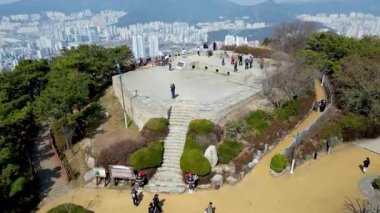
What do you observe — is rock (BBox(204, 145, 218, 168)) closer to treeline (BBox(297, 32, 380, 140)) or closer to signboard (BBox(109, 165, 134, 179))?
signboard (BBox(109, 165, 134, 179))

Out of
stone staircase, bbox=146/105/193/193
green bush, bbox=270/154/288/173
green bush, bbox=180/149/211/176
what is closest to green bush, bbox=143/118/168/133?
stone staircase, bbox=146/105/193/193

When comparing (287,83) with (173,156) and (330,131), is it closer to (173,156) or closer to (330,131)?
(330,131)

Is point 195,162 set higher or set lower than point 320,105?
lower

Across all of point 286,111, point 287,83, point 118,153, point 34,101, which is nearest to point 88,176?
point 118,153

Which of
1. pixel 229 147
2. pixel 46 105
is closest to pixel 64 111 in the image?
pixel 46 105

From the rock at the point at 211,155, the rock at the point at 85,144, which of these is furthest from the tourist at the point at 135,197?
the rock at the point at 85,144

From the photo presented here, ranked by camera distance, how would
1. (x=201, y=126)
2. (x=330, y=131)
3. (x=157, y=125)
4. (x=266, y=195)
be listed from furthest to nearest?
(x=330, y=131)
(x=157, y=125)
(x=201, y=126)
(x=266, y=195)

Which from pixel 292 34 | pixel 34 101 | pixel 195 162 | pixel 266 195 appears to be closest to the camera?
pixel 266 195
